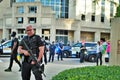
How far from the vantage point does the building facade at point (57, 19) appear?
225 ft

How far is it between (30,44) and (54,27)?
5884cm

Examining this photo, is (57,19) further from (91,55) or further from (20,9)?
(91,55)

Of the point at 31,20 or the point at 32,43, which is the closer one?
the point at 32,43

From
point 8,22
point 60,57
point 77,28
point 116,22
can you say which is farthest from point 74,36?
point 116,22

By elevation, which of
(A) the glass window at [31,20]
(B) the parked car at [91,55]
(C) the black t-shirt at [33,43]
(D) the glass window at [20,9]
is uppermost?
(D) the glass window at [20,9]

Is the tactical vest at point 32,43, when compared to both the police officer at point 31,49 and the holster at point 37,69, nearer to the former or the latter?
the police officer at point 31,49

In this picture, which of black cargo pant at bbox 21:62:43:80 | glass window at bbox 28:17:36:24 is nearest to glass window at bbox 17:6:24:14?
glass window at bbox 28:17:36:24

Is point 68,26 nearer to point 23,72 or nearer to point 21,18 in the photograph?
point 21,18

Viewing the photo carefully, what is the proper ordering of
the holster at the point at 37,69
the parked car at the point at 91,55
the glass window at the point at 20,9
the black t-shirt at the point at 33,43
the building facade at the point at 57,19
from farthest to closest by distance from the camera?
1. the glass window at the point at 20,9
2. the building facade at the point at 57,19
3. the parked car at the point at 91,55
4. the black t-shirt at the point at 33,43
5. the holster at the point at 37,69

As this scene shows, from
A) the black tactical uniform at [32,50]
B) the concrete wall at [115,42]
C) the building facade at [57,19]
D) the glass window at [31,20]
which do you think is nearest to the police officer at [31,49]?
the black tactical uniform at [32,50]

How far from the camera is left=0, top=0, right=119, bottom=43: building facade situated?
2704 inches

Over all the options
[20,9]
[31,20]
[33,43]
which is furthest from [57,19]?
[33,43]

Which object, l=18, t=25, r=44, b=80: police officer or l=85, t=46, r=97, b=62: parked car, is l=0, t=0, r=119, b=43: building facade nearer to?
l=85, t=46, r=97, b=62: parked car

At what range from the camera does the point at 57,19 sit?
70.1m
